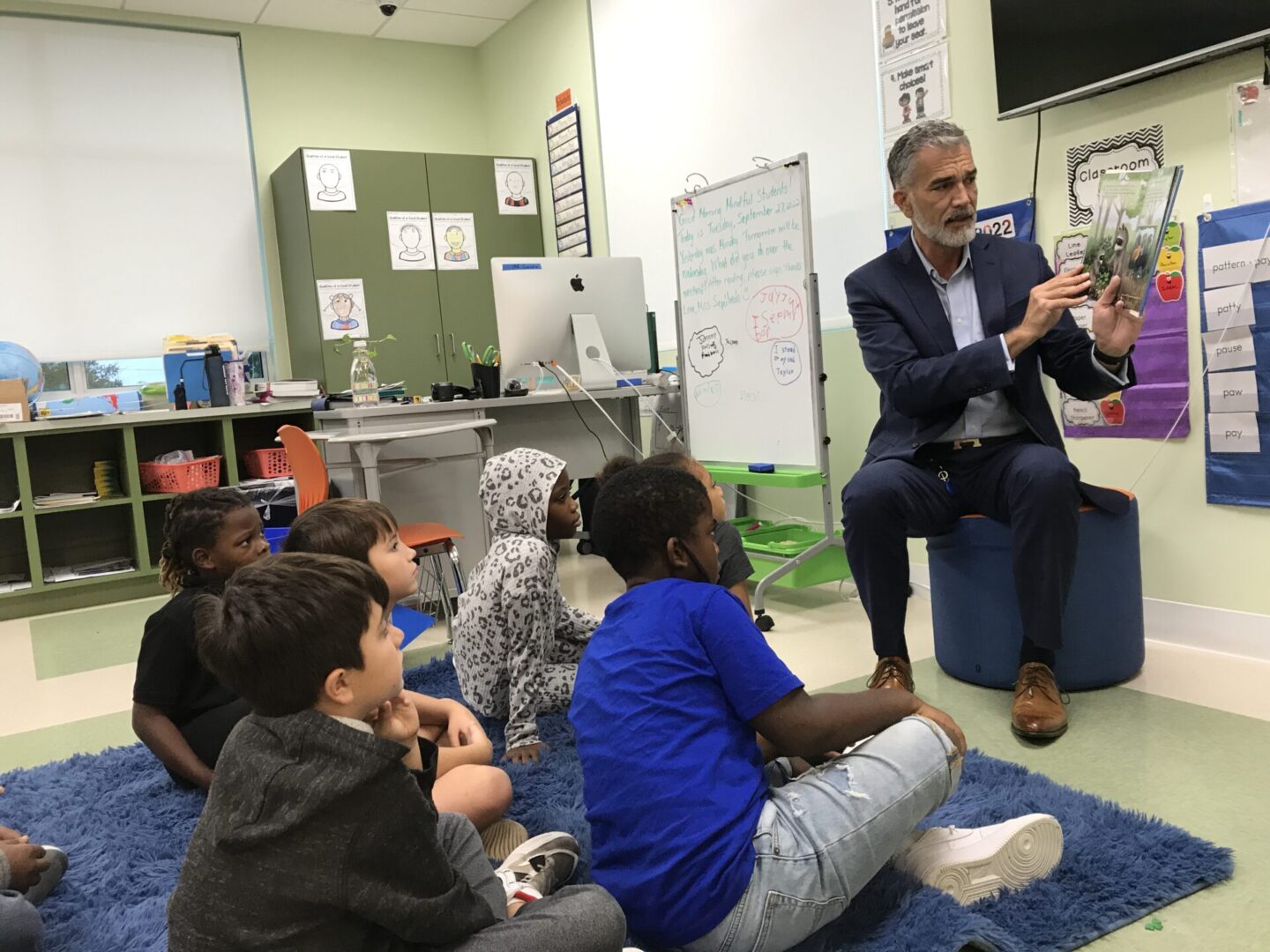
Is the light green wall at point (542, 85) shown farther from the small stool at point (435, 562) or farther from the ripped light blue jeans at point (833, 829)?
the ripped light blue jeans at point (833, 829)

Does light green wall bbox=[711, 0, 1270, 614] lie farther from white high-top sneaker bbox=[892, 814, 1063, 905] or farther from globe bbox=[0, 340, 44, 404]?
globe bbox=[0, 340, 44, 404]

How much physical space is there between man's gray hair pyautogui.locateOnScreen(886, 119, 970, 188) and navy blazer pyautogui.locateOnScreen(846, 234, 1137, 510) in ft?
0.61

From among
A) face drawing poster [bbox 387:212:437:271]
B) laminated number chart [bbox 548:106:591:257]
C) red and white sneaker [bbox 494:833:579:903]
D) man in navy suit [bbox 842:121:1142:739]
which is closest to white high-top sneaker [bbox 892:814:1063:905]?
red and white sneaker [bbox 494:833:579:903]

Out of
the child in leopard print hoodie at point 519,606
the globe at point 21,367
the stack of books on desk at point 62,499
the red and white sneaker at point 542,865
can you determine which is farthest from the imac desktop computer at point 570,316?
the red and white sneaker at point 542,865

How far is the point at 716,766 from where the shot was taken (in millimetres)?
1185

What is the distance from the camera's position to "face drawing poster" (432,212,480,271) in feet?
18.3

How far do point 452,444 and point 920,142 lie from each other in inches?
80.0

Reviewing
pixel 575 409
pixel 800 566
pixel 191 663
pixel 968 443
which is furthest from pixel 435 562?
pixel 968 443

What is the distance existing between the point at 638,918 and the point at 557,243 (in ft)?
16.5

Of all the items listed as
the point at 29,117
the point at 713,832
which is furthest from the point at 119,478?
the point at 713,832

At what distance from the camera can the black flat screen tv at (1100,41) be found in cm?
229

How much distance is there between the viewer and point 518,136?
5.99m

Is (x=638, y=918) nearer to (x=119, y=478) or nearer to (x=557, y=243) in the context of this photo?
(x=119, y=478)

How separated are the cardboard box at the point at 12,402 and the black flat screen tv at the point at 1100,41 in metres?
4.02
